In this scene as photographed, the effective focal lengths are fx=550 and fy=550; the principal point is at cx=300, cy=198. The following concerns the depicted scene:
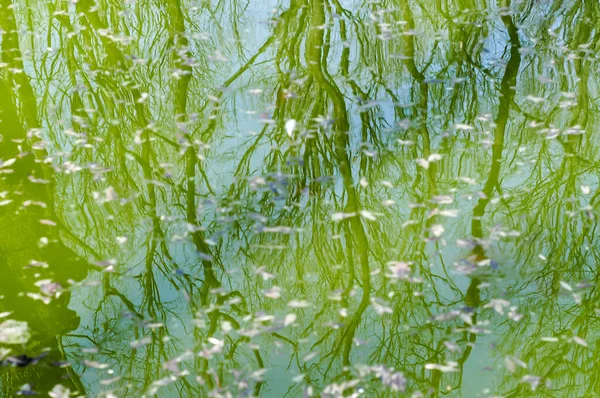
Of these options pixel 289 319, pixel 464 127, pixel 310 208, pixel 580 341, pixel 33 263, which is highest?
pixel 464 127

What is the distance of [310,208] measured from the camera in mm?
3377

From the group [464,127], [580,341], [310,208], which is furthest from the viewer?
[464,127]

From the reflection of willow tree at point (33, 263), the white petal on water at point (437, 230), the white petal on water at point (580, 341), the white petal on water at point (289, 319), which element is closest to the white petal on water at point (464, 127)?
the white petal on water at point (437, 230)

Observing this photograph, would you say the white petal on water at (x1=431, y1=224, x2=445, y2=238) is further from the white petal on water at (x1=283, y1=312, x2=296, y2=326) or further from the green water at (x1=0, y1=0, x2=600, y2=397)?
the white petal on water at (x1=283, y1=312, x2=296, y2=326)

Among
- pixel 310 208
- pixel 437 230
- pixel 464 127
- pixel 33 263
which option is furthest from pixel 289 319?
pixel 464 127

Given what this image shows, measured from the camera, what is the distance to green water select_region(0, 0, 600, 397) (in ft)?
8.48

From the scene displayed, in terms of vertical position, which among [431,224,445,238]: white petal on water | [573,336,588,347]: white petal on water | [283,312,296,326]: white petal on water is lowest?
[573,336,588,347]: white petal on water

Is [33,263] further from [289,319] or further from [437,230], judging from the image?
[437,230]

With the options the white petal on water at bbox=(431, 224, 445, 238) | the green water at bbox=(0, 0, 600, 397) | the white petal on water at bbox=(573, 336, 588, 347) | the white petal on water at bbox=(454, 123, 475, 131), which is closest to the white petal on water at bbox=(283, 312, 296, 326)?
the green water at bbox=(0, 0, 600, 397)

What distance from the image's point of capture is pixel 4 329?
108 inches

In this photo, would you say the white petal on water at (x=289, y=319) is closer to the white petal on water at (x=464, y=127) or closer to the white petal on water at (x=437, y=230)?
the white petal on water at (x=437, y=230)

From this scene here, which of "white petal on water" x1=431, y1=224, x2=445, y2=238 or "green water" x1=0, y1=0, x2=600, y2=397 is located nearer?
"green water" x1=0, y1=0, x2=600, y2=397

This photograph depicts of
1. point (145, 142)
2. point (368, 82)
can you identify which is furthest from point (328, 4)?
point (145, 142)

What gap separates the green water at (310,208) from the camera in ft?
8.48
